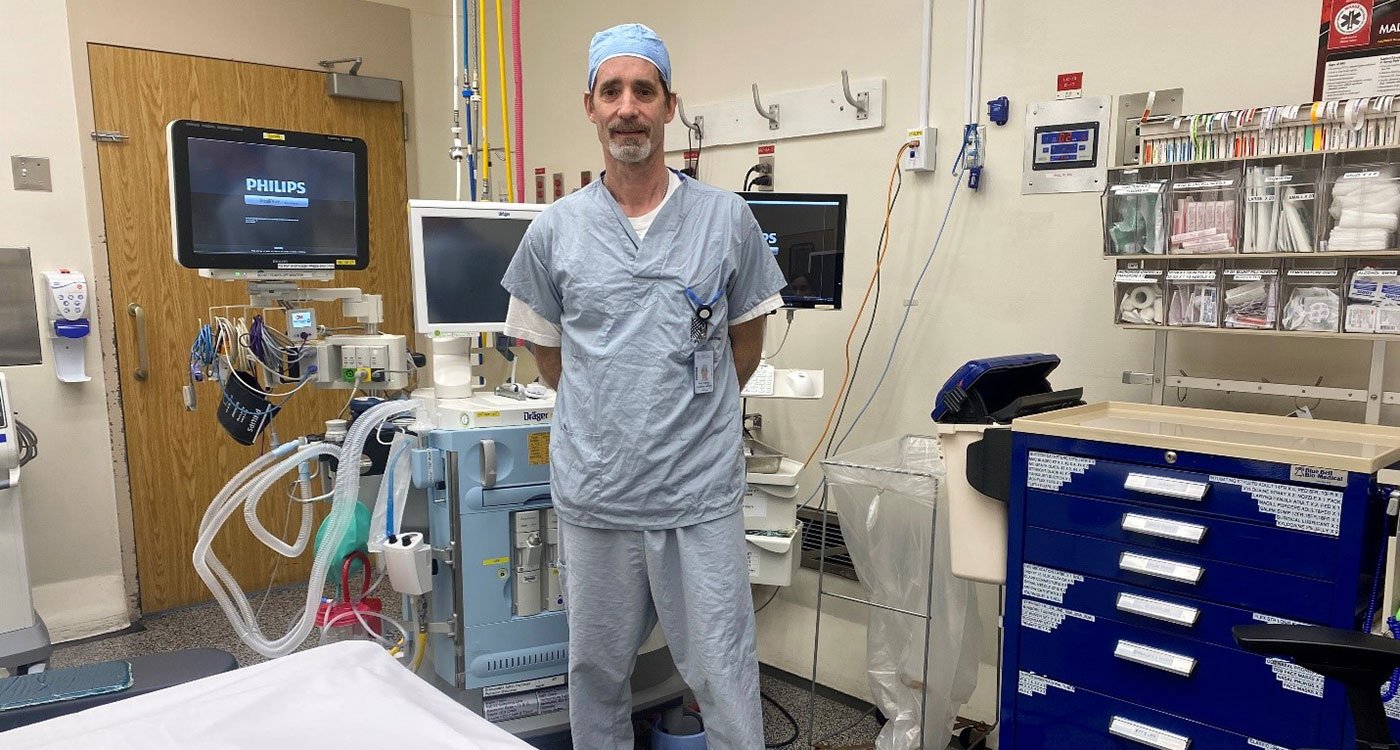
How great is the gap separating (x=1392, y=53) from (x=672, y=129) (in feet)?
6.93

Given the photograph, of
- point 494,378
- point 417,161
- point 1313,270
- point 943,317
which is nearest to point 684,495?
point 943,317

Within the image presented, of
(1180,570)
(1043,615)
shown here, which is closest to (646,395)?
(1043,615)

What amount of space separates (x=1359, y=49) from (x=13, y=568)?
3509 millimetres

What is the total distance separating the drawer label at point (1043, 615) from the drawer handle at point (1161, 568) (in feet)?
0.48

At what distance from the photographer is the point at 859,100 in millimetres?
2559

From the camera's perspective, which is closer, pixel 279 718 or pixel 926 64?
pixel 279 718

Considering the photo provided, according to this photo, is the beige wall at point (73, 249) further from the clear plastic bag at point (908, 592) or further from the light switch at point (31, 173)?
the clear plastic bag at point (908, 592)

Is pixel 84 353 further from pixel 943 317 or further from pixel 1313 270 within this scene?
pixel 1313 270

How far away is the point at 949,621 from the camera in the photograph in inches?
84.4

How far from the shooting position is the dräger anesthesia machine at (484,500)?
6.83ft

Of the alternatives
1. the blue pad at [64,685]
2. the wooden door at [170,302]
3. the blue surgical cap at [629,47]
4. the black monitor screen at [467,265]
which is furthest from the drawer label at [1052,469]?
the wooden door at [170,302]

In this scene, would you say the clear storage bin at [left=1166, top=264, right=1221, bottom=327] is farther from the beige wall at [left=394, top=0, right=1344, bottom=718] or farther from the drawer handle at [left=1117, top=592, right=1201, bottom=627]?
the drawer handle at [left=1117, top=592, right=1201, bottom=627]

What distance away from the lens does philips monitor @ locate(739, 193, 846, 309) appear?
7.80 ft

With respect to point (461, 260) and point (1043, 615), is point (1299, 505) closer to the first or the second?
point (1043, 615)
